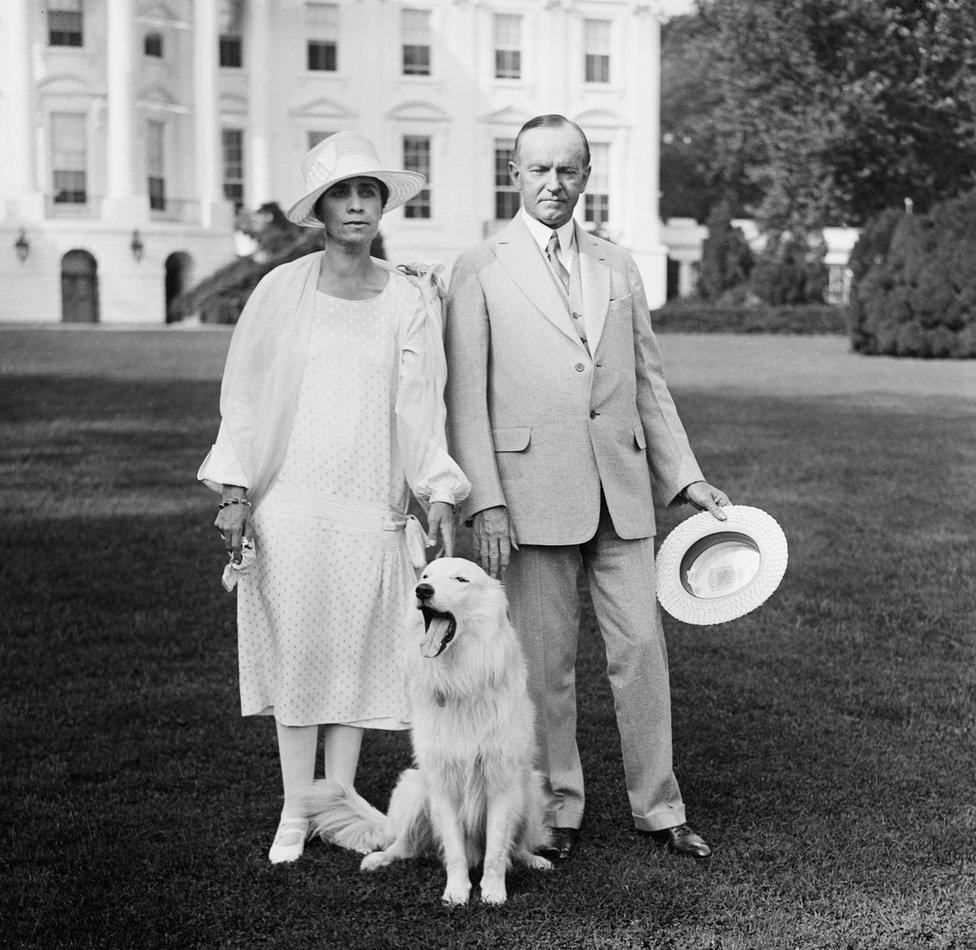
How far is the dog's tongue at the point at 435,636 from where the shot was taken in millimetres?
4254

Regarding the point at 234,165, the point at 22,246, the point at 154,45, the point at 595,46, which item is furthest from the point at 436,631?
the point at 595,46

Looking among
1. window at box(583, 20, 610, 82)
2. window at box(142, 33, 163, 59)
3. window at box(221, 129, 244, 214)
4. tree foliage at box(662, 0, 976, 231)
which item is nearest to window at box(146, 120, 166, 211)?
window at box(142, 33, 163, 59)

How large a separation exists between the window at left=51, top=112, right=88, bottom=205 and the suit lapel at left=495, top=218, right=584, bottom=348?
41462 mm

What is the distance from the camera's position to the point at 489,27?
49469mm

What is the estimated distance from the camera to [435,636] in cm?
427

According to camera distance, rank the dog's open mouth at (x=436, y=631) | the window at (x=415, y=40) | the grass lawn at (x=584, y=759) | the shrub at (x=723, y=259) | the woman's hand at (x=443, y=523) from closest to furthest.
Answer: the dog's open mouth at (x=436, y=631), the grass lawn at (x=584, y=759), the woman's hand at (x=443, y=523), the shrub at (x=723, y=259), the window at (x=415, y=40)

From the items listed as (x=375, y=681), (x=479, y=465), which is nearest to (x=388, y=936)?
(x=375, y=681)

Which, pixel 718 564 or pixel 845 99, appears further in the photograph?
pixel 845 99

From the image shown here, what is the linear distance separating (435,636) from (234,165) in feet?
147

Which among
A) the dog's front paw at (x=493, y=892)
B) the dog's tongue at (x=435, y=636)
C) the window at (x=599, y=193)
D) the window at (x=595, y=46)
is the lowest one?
the dog's front paw at (x=493, y=892)

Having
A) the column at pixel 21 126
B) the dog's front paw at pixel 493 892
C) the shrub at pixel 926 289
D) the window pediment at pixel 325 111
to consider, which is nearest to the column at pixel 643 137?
the window pediment at pixel 325 111

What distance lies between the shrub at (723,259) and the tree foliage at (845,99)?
353cm

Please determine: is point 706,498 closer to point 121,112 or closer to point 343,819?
point 343,819

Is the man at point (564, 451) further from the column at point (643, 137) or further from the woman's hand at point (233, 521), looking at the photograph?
the column at point (643, 137)
